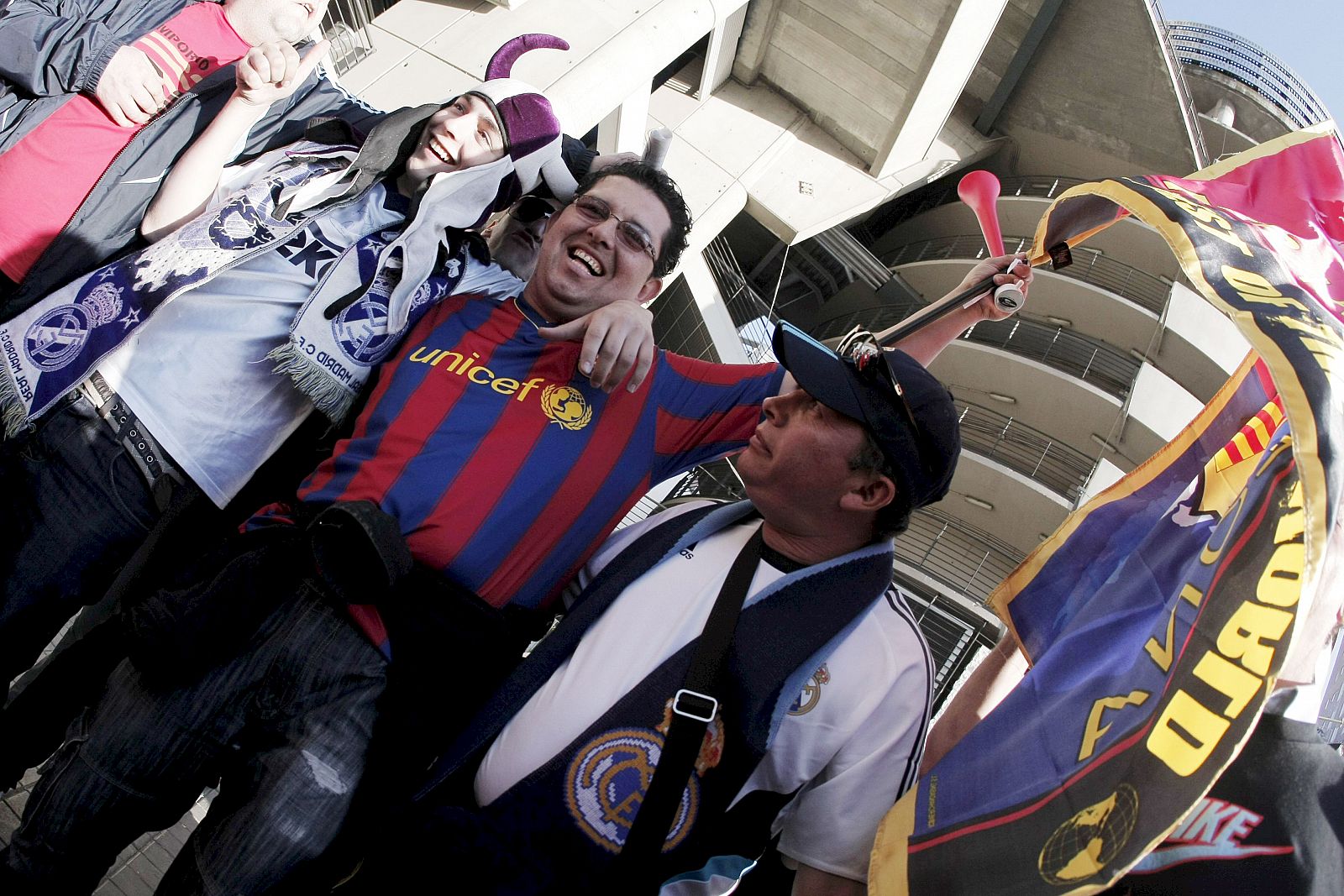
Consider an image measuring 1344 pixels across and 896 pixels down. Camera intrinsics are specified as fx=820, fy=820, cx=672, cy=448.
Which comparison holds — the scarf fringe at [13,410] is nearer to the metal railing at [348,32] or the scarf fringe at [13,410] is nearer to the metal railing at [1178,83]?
the metal railing at [348,32]

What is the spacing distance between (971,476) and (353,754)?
1337cm

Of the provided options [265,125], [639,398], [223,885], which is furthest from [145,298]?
[223,885]

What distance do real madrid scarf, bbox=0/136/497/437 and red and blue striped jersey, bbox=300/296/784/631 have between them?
0.49ft

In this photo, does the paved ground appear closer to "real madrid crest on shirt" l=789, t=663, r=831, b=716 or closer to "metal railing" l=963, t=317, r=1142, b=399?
"real madrid crest on shirt" l=789, t=663, r=831, b=716

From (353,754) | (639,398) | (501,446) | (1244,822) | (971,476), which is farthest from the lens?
(971,476)

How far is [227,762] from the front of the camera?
8.03 feet

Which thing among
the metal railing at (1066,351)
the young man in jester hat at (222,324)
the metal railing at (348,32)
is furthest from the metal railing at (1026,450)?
the young man in jester hat at (222,324)

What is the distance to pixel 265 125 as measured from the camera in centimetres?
352

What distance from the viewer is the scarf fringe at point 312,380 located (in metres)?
2.83

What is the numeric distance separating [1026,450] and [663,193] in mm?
13255

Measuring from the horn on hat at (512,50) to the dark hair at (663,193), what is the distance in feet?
2.27

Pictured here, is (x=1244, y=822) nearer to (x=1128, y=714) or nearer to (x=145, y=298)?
(x=1128, y=714)

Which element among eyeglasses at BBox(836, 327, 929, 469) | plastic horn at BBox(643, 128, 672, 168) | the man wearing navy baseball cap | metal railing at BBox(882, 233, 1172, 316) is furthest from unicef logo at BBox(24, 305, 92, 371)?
metal railing at BBox(882, 233, 1172, 316)

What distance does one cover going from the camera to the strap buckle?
213cm
